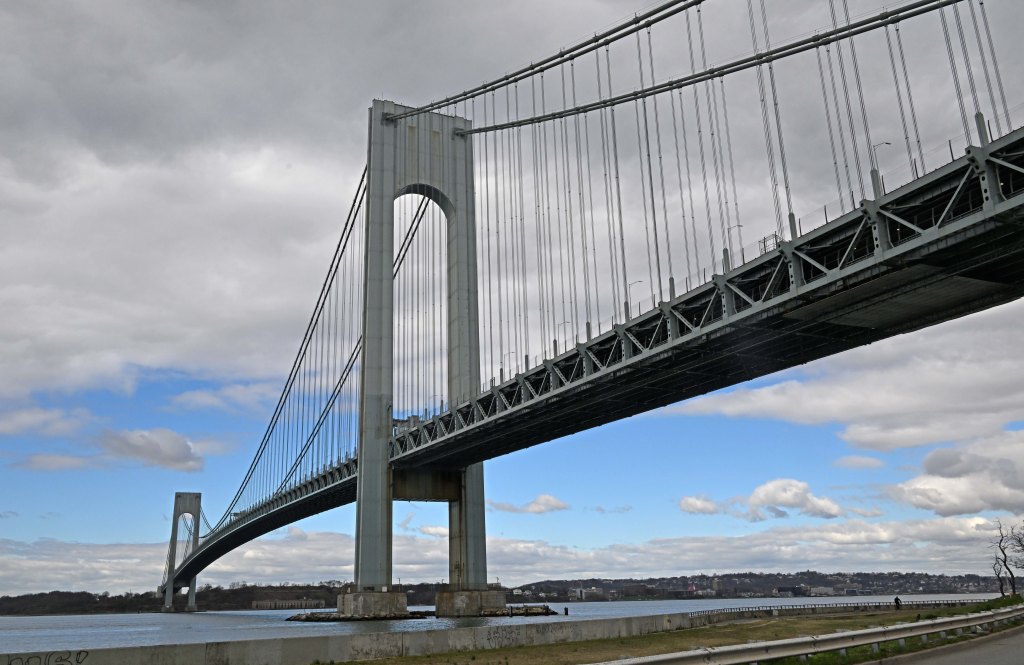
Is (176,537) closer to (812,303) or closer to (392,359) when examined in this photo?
(392,359)

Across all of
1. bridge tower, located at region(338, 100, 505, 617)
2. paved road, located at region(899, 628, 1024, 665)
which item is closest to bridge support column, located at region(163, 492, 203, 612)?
bridge tower, located at region(338, 100, 505, 617)

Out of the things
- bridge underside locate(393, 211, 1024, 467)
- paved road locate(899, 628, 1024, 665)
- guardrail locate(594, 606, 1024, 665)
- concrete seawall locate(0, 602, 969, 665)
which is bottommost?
paved road locate(899, 628, 1024, 665)

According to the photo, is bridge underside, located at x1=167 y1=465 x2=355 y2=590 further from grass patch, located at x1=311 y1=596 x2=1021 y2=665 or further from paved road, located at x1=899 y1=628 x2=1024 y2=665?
paved road, located at x1=899 y1=628 x2=1024 y2=665

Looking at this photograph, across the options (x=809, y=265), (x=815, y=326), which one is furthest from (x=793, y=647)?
(x=815, y=326)

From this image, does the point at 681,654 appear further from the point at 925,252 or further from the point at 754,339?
the point at 754,339

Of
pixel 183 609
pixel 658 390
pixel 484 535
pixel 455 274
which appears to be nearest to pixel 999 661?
pixel 658 390
